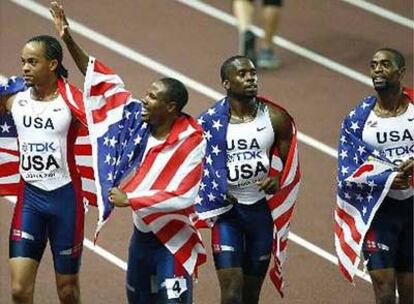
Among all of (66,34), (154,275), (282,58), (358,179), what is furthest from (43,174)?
(282,58)

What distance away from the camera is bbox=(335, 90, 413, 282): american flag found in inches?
414

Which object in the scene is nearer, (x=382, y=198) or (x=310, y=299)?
(x=382, y=198)

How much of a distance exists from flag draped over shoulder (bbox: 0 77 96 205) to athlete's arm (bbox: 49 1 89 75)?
20cm

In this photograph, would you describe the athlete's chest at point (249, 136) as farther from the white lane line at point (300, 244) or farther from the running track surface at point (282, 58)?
the white lane line at point (300, 244)

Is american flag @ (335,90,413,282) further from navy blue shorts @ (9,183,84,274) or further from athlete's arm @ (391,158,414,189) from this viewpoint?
navy blue shorts @ (9,183,84,274)

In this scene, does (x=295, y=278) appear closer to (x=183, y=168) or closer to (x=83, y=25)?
(x=183, y=168)

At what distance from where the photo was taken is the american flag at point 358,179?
1052 centimetres

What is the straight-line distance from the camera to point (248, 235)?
34.8ft

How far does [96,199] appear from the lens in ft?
34.9

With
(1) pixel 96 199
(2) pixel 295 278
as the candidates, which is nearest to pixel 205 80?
(2) pixel 295 278

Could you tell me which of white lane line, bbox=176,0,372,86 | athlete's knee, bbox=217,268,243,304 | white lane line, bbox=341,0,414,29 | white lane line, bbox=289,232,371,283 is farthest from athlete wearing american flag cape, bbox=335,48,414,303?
white lane line, bbox=341,0,414,29

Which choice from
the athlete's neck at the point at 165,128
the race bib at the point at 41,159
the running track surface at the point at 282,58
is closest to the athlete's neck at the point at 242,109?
the athlete's neck at the point at 165,128

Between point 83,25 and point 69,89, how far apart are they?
23.7 ft

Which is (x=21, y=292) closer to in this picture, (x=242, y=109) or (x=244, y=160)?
(x=244, y=160)
